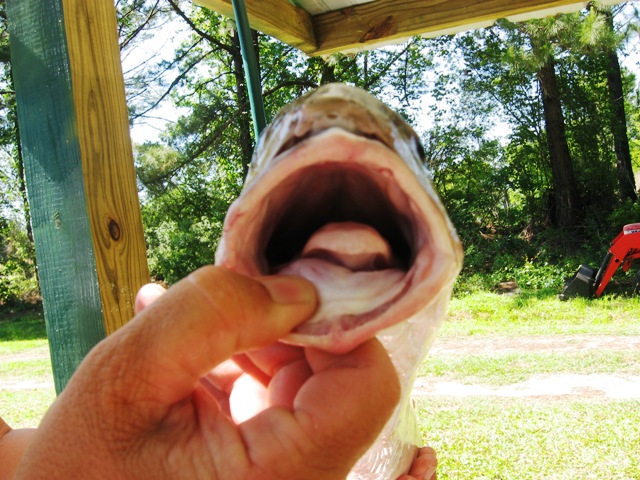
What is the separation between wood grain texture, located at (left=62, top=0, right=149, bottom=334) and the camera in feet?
5.42

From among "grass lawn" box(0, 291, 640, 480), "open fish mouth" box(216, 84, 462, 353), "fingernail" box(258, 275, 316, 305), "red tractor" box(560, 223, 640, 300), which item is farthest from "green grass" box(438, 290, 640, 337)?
"fingernail" box(258, 275, 316, 305)

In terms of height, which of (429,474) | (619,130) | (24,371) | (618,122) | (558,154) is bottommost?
(24,371)

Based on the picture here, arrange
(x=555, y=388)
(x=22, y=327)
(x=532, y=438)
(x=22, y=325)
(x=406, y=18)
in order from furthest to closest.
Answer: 1. (x=22, y=325)
2. (x=22, y=327)
3. (x=555, y=388)
4. (x=532, y=438)
5. (x=406, y=18)

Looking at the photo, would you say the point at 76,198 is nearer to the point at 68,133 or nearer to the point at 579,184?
the point at 68,133

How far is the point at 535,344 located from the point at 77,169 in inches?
339

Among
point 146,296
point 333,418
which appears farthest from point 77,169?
point 333,418

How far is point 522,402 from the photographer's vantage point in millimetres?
6824

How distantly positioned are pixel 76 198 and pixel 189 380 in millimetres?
905

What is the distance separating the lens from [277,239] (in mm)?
1216

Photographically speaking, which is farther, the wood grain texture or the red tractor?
the red tractor

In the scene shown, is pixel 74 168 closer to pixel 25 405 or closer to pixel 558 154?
pixel 25 405

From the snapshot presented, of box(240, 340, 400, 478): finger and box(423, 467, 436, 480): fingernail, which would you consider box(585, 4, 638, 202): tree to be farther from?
box(240, 340, 400, 478): finger

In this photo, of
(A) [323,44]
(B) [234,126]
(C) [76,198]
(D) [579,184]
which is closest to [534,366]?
(A) [323,44]

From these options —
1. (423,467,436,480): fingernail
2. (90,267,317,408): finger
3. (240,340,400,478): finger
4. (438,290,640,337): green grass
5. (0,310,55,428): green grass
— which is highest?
(90,267,317,408): finger
